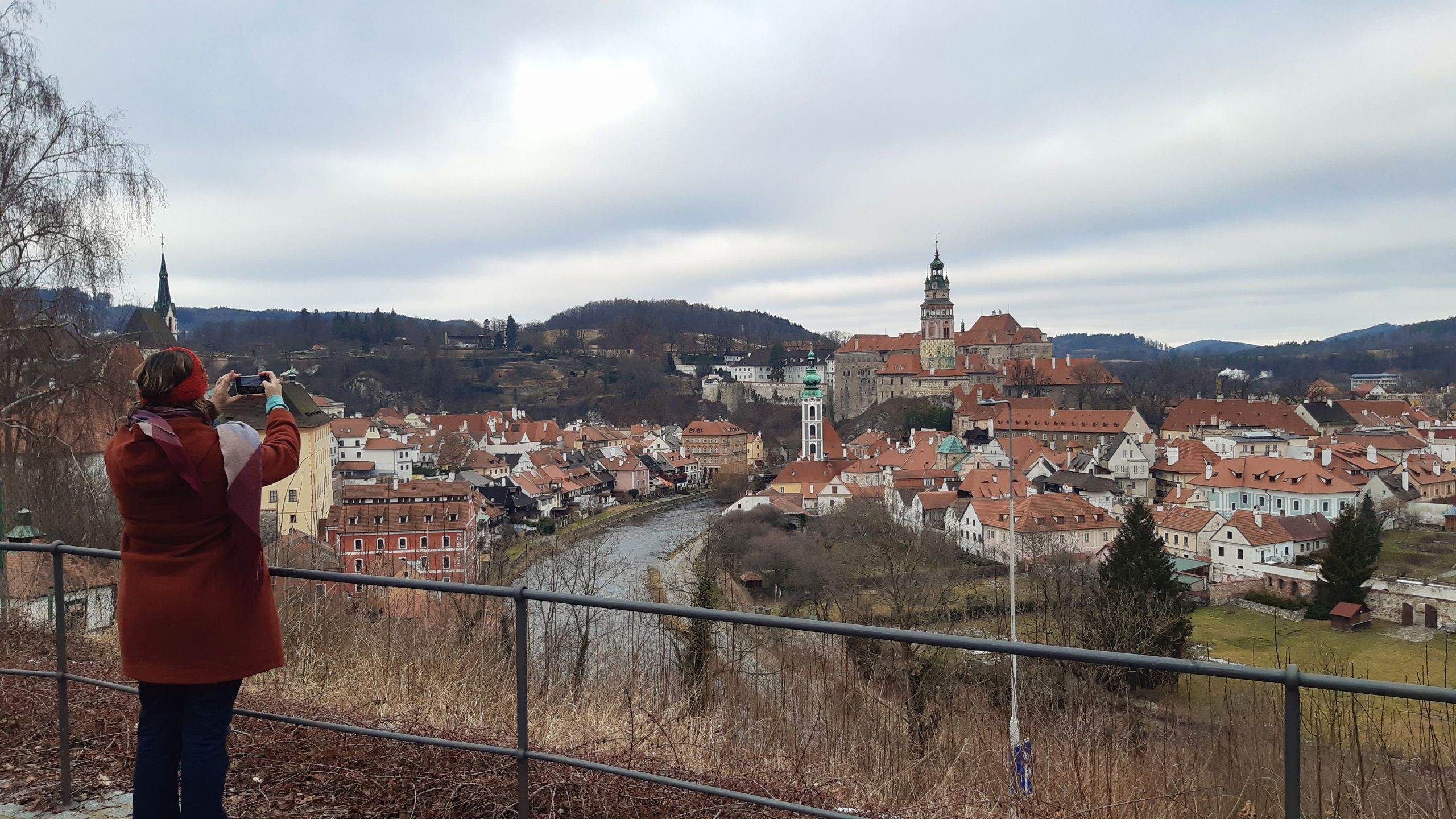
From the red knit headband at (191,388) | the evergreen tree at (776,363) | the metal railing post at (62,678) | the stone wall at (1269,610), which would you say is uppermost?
the evergreen tree at (776,363)

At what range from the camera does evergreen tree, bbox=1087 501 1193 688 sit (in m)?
12.8

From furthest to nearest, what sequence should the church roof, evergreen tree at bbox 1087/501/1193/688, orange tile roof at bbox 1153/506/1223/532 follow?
orange tile roof at bbox 1153/506/1223/532 → evergreen tree at bbox 1087/501/1193/688 → the church roof

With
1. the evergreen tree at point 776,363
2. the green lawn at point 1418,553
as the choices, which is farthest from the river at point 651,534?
the evergreen tree at point 776,363

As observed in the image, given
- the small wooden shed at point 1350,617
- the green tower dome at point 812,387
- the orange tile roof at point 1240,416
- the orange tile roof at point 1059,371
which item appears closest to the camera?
the small wooden shed at point 1350,617

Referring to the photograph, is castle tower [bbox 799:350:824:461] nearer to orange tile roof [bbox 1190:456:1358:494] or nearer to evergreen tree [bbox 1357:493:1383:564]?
orange tile roof [bbox 1190:456:1358:494]

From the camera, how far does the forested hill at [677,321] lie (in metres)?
132

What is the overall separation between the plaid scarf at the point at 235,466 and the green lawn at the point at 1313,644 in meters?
20.9

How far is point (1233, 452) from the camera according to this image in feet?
191

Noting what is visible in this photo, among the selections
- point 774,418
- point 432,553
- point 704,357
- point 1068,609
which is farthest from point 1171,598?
point 704,357

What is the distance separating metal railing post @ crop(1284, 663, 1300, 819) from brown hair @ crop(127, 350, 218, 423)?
2.23m

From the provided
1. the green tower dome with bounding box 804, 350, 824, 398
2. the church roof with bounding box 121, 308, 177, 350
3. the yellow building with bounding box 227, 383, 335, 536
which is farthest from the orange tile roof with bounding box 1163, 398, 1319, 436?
the church roof with bounding box 121, 308, 177, 350

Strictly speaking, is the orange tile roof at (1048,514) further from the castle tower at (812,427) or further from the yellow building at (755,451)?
the yellow building at (755,451)

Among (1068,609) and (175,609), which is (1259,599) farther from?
(175,609)

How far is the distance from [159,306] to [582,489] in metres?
23.3
